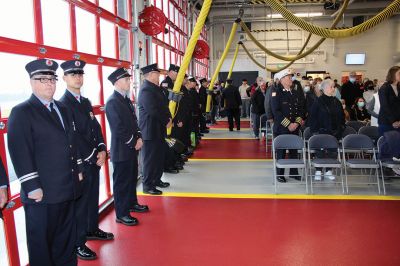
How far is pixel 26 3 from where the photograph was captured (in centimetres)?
360

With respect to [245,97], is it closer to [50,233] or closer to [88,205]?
[88,205]

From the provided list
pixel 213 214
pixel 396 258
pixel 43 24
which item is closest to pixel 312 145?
pixel 213 214

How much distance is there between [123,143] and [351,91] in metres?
8.47

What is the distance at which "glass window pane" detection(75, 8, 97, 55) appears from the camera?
4672 mm

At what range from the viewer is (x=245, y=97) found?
1639 cm

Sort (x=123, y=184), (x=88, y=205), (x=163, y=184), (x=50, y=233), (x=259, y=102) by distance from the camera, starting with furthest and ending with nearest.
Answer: (x=259, y=102)
(x=163, y=184)
(x=123, y=184)
(x=88, y=205)
(x=50, y=233)

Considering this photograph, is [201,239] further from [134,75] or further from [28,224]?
[134,75]

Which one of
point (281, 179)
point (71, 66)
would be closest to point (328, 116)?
point (281, 179)

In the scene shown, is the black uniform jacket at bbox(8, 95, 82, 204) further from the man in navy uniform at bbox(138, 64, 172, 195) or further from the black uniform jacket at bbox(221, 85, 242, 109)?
the black uniform jacket at bbox(221, 85, 242, 109)

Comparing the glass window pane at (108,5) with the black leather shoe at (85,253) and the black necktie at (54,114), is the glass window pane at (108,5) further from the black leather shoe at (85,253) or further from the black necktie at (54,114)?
the black leather shoe at (85,253)

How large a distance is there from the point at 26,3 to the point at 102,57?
1.60 metres

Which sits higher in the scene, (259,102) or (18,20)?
(18,20)

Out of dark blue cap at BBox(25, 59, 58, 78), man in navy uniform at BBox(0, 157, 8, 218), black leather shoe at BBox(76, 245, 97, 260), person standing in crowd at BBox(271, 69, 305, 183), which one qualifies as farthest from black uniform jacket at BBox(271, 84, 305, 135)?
man in navy uniform at BBox(0, 157, 8, 218)

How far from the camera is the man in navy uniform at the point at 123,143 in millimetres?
4328
